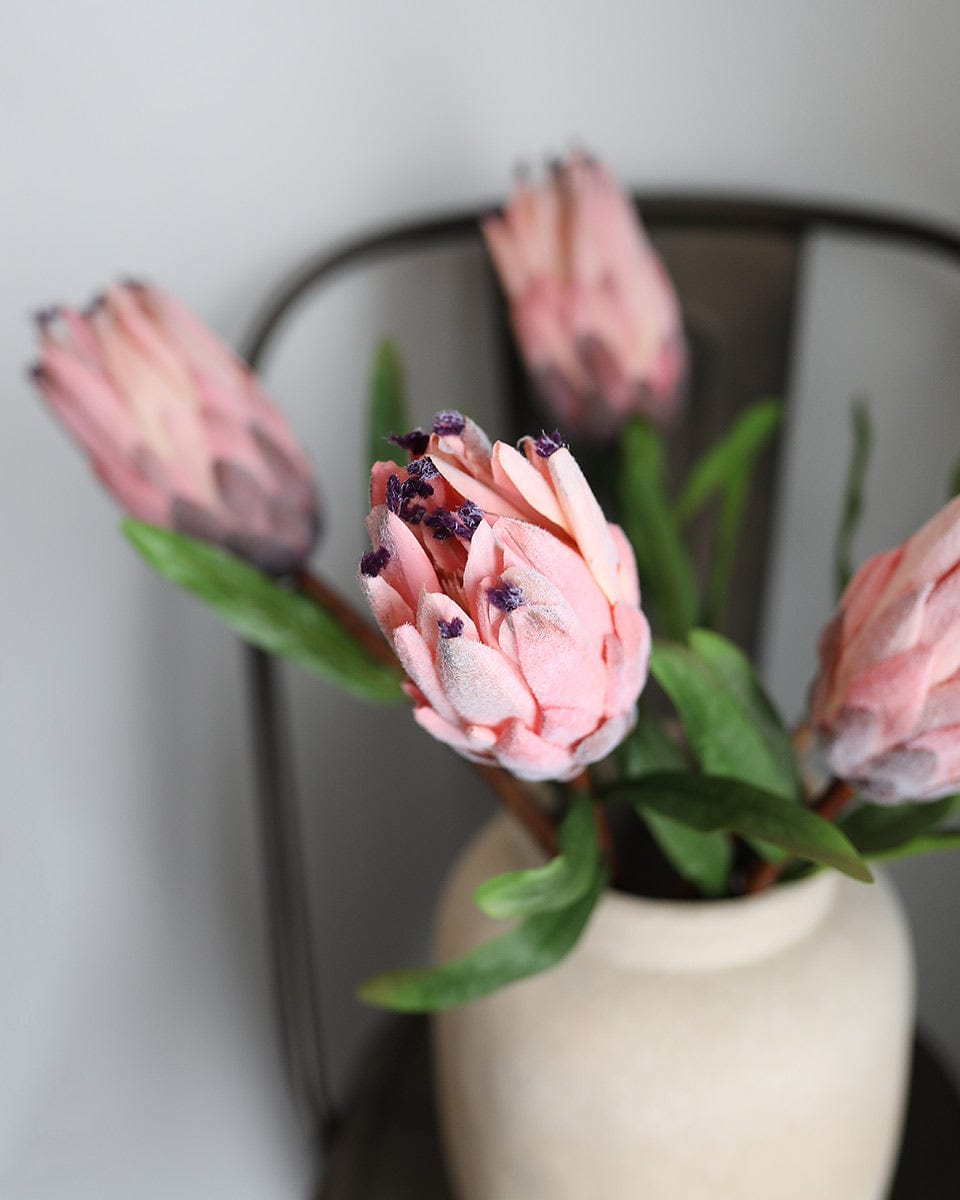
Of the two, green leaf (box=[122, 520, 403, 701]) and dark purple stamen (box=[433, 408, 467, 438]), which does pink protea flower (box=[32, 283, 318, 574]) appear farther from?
dark purple stamen (box=[433, 408, 467, 438])

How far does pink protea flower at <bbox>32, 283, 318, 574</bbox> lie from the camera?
37 centimetres

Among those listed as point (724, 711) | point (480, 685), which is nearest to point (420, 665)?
point (480, 685)

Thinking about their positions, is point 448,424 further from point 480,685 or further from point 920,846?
point 920,846

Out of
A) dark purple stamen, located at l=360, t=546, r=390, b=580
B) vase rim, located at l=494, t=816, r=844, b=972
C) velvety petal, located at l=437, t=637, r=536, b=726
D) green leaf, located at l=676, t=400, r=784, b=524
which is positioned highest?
dark purple stamen, located at l=360, t=546, r=390, b=580

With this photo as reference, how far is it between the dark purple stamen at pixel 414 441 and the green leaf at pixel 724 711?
0.33ft

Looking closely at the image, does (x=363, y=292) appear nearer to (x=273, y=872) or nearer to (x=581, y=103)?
(x=581, y=103)

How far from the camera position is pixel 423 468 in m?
0.23

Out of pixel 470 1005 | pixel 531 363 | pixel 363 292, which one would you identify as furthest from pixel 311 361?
pixel 470 1005

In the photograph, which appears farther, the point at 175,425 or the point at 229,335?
the point at 229,335

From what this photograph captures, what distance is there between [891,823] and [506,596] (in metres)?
0.18

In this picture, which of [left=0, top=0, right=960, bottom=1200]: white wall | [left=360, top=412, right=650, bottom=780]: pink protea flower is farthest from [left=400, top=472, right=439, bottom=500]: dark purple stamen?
[left=0, top=0, right=960, bottom=1200]: white wall

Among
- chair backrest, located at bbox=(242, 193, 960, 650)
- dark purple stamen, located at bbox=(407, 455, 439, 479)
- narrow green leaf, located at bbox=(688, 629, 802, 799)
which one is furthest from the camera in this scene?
chair backrest, located at bbox=(242, 193, 960, 650)

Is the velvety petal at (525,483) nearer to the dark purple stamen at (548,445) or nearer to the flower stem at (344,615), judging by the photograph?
the dark purple stamen at (548,445)

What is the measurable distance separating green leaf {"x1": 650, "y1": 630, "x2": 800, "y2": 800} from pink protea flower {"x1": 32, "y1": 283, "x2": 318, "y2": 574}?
15cm
